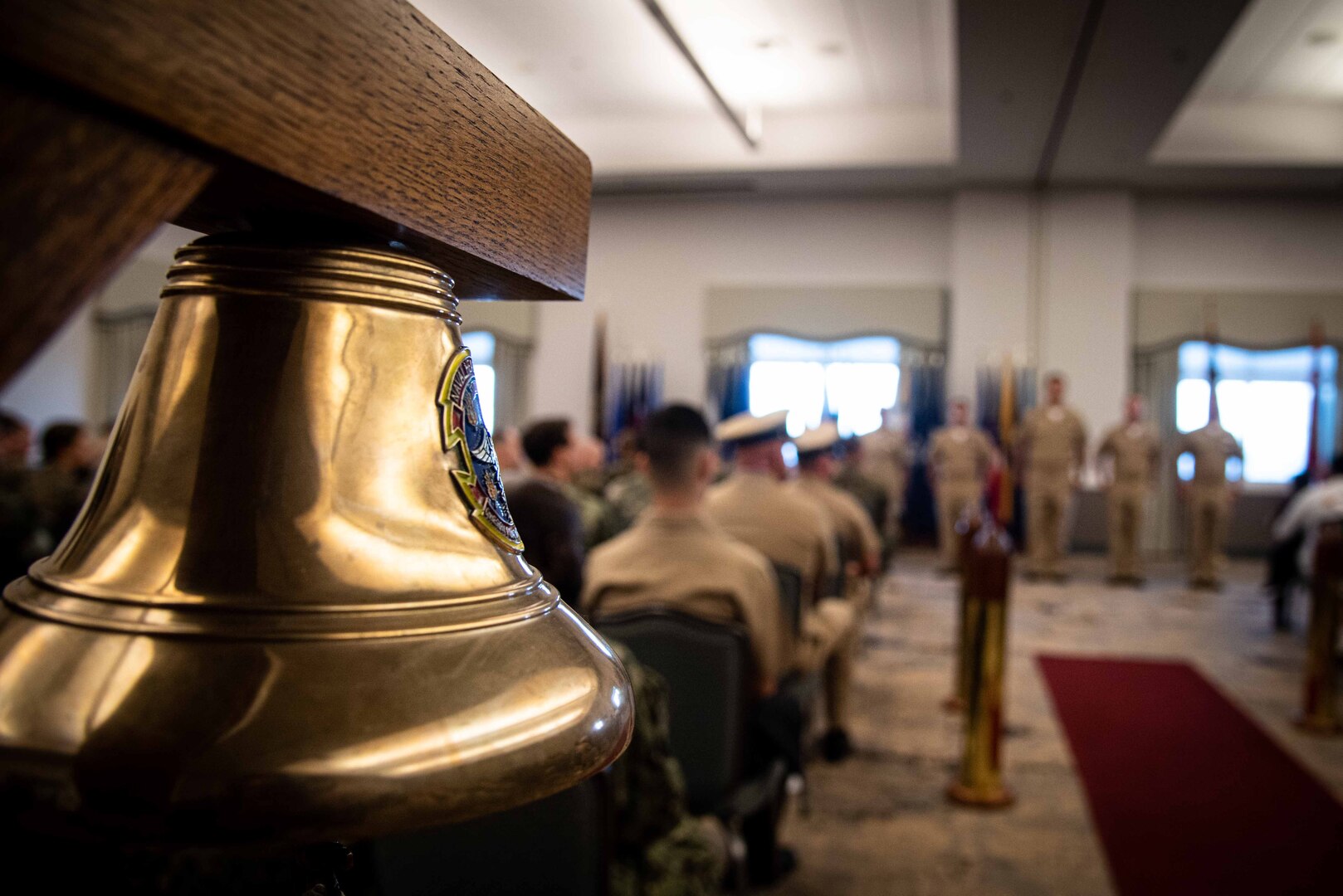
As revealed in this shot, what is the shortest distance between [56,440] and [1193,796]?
17.5 feet

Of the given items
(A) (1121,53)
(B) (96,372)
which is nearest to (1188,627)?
(A) (1121,53)

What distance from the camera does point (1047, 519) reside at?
972cm

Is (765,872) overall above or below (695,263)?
below

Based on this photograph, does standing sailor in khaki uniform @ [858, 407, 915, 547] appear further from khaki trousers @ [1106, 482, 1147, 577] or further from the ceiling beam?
the ceiling beam

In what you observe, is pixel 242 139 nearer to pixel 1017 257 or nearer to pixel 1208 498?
pixel 1208 498

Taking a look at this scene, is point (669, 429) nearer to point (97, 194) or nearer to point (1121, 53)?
point (97, 194)

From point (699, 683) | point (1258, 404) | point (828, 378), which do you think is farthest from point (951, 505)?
point (699, 683)

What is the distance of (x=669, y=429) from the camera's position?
8.99 feet

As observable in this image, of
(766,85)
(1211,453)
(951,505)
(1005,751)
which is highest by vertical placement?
(766,85)

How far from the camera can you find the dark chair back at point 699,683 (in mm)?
2221

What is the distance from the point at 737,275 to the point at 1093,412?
4.45m

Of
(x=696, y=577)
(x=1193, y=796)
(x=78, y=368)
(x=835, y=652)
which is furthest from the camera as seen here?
(x=78, y=368)

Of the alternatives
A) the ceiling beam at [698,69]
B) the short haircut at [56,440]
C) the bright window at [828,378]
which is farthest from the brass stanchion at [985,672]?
the bright window at [828,378]

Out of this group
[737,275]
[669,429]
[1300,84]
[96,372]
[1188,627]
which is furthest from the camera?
[96,372]
